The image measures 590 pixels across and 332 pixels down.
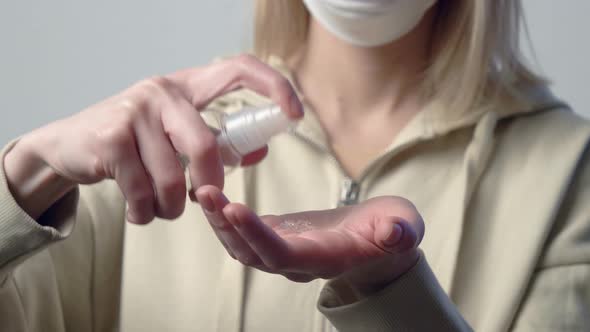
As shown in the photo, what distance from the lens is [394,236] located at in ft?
1.47

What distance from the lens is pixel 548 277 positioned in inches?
29.1

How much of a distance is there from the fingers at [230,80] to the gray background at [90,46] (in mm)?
460

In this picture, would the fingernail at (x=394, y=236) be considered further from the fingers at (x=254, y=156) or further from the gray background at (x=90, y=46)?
the gray background at (x=90, y=46)

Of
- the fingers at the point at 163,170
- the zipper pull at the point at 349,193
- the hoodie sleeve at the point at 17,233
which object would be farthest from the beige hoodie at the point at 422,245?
the fingers at the point at 163,170

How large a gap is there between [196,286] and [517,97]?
15.4 inches

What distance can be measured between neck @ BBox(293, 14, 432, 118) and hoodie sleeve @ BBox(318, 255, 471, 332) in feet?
1.03

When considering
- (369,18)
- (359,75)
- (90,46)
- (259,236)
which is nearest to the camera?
(259,236)

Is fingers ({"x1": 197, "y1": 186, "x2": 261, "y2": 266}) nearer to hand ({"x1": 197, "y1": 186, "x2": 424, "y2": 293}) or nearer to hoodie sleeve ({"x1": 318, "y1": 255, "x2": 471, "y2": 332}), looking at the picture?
hand ({"x1": 197, "y1": 186, "x2": 424, "y2": 293})

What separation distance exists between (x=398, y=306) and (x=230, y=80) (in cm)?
20

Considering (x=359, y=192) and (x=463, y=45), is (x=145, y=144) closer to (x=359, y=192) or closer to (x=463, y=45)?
(x=359, y=192)

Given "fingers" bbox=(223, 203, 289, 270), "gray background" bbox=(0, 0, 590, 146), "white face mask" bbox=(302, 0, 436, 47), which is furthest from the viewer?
"gray background" bbox=(0, 0, 590, 146)

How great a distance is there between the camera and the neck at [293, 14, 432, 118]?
835 millimetres

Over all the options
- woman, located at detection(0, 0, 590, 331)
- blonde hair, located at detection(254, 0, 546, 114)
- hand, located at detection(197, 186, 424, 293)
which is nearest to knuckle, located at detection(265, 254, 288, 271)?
hand, located at detection(197, 186, 424, 293)

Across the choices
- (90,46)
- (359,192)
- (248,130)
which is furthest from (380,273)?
(90,46)
